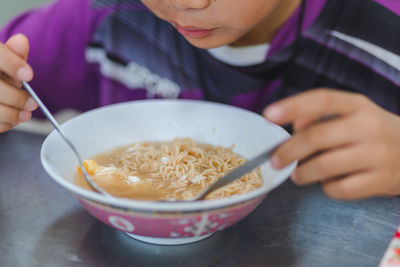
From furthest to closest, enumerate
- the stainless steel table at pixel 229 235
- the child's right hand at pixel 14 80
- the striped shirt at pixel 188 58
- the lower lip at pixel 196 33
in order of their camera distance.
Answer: the striped shirt at pixel 188 58, the lower lip at pixel 196 33, the child's right hand at pixel 14 80, the stainless steel table at pixel 229 235

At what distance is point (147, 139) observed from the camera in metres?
1.23

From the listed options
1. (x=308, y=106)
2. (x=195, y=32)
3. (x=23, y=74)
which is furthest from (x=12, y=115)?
(x=308, y=106)

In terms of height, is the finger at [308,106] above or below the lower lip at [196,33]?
above

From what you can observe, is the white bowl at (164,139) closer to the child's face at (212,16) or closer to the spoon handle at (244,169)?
the spoon handle at (244,169)

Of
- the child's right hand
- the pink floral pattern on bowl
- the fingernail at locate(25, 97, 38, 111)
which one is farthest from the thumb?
the pink floral pattern on bowl

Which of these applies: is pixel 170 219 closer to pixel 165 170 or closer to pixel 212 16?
pixel 165 170

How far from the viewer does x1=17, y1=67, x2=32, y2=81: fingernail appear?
0.96 meters

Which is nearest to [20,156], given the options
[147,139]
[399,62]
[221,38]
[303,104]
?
[147,139]

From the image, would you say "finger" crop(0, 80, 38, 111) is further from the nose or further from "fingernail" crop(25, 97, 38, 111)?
the nose

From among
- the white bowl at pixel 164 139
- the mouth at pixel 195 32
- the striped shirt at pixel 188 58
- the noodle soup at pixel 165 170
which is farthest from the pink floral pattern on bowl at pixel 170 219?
the striped shirt at pixel 188 58

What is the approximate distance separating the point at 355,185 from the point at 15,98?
31.9 inches

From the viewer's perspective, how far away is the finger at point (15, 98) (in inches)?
39.3

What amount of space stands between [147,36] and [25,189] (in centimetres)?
74

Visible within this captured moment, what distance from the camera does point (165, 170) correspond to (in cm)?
104
